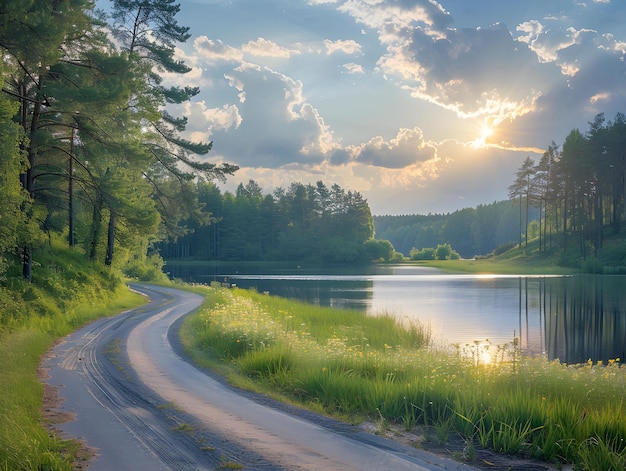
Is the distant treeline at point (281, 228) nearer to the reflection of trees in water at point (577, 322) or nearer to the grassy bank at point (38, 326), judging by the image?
the reflection of trees in water at point (577, 322)

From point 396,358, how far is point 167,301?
78.9ft

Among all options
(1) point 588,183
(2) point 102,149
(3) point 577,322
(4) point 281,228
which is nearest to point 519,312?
(3) point 577,322

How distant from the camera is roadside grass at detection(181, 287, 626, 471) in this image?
8047 millimetres

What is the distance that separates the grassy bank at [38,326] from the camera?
287 inches

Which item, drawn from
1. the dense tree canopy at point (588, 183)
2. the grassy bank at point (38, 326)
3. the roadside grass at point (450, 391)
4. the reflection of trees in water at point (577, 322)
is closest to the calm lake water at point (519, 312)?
the reflection of trees in water at point (577, 322)

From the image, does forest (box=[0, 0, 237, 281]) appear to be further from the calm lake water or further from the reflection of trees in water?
the reflection of trees in water

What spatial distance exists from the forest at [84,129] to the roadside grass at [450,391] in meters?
9.24

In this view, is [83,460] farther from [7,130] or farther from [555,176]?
[555,176]

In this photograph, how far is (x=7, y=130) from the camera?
17109 millimetres

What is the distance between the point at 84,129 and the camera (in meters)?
24.4

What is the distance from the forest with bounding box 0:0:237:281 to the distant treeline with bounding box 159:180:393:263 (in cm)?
9972

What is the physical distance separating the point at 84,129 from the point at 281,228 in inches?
4908

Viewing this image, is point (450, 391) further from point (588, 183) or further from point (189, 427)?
point (588, 183)

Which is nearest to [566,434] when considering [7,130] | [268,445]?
[268,445]
